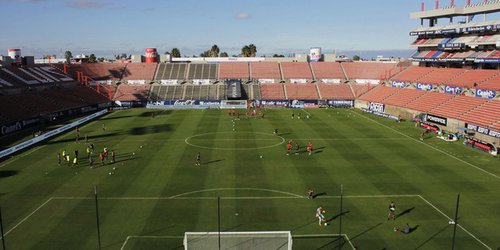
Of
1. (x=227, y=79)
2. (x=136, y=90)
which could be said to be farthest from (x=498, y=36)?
(x=136, y=90)

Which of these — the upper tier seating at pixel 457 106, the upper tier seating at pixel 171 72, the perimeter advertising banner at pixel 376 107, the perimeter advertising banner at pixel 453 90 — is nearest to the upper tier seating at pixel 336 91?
the perimeter advertising banner at pixel 376 107

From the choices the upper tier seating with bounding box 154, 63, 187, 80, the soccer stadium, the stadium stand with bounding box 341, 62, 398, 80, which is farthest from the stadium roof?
the upper tier seating with bounding box 154, 63, 187, 80

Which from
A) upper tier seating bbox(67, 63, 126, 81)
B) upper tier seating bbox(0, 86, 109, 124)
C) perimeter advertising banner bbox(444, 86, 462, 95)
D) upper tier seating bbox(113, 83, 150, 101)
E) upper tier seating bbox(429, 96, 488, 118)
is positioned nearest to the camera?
upper tier seating bbox(429, 96, 488, 118)

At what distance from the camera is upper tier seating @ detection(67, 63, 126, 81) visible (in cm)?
10481

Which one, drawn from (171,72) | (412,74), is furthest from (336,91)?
(171,72)

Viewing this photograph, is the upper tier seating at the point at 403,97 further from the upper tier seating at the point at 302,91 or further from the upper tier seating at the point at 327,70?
the upper tier seating at the point at 327,70

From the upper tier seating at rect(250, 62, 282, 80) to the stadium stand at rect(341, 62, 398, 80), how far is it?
19381 millimetres

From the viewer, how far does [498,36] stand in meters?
71.2

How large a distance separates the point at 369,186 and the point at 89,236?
23133 millimetres

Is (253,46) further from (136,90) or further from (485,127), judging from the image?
(485,127)

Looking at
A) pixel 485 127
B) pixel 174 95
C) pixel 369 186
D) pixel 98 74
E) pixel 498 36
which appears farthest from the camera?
pixel 98 74

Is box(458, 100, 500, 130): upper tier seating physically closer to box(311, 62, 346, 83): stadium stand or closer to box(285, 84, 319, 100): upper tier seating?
box(285, 84, 319, 100): upper tier seating

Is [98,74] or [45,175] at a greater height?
[98,74]

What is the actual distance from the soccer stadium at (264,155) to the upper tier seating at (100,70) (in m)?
0.66
